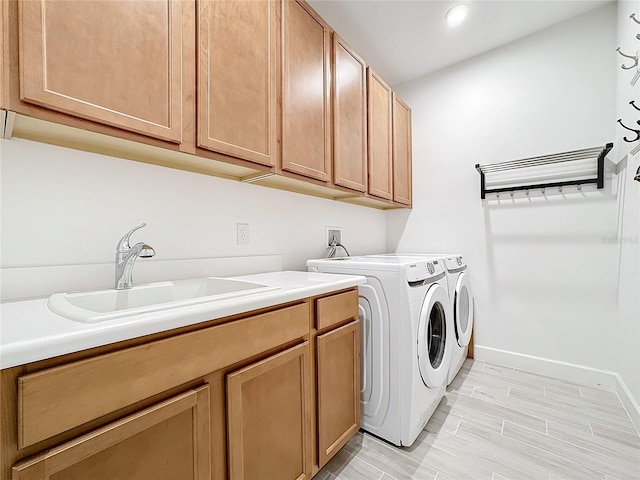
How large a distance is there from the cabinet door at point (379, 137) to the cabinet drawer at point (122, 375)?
5.22 feet

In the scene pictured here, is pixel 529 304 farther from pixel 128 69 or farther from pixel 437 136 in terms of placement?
pixel 128 69

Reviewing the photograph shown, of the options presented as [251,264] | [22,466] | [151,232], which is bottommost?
[22,466]

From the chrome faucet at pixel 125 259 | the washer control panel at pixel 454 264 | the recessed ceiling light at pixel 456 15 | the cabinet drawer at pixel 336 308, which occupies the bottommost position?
the cabinet drawer at pixel 336 308

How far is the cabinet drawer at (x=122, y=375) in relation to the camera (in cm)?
52

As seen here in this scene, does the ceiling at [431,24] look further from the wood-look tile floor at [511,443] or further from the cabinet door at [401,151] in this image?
the wood-look tile floor at [511,443]

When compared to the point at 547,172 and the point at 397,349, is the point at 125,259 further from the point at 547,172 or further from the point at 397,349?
the point at 547,172

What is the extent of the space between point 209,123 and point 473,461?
76.5 inches

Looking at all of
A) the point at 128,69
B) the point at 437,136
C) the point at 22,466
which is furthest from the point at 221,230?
the point at 437,136

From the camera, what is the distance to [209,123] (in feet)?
3.71

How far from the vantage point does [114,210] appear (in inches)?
45.1

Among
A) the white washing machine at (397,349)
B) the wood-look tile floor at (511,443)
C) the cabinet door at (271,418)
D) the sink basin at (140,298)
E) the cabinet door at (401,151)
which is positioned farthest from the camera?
the cabinet door at (401,151)

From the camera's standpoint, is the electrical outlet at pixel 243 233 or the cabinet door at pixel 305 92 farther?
the electrical outlet at pixel 243 233

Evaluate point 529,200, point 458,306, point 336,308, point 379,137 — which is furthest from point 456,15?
point 336,308

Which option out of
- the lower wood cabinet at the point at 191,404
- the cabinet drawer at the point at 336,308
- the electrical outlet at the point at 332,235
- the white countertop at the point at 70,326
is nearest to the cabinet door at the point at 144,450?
the lower wood cabinet at the point at 191,404
